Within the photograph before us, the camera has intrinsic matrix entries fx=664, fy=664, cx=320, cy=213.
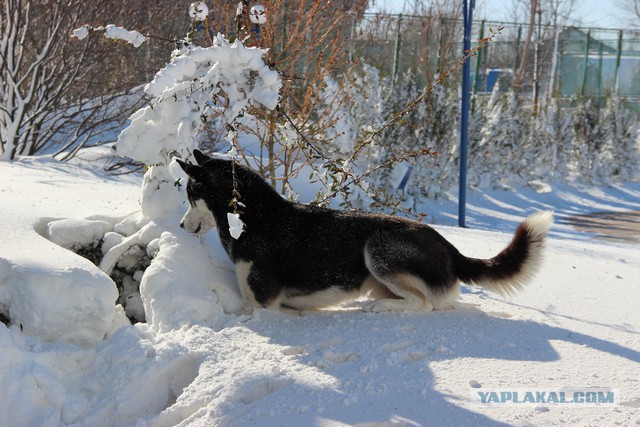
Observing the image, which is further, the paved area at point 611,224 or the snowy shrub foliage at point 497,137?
the snowy shrub foliage at point 497,137

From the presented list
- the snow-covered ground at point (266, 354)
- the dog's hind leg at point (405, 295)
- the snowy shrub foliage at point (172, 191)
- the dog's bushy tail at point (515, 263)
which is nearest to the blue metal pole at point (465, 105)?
the snow-covered ground at point (266, 354)

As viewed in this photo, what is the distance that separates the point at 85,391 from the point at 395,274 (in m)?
1.81

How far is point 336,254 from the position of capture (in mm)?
3996

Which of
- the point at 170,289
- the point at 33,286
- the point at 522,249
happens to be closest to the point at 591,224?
the point at 522,249

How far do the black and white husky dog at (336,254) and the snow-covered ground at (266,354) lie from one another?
5.7 inches

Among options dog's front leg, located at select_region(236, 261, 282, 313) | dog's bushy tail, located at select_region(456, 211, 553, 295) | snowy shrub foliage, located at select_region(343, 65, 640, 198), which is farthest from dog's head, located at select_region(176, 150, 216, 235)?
snowy shrub foliage, located at select_region(343, 65, 640, 198)

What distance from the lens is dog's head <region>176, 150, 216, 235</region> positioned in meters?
4.11

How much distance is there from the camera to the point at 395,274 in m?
3.92

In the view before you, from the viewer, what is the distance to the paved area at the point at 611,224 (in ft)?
31.5

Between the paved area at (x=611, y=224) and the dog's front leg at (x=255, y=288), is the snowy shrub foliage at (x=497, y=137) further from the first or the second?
the dog's front leg at (x=255, y=288)

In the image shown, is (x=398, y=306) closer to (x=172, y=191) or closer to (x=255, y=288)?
(x=255, y=288)

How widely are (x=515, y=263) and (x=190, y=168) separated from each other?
2.04 m

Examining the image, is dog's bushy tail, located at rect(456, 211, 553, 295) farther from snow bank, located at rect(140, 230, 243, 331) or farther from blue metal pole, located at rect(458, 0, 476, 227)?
blue metal pole, located at rect(458, 0, 476, 227)

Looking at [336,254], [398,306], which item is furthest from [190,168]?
[398,306]
